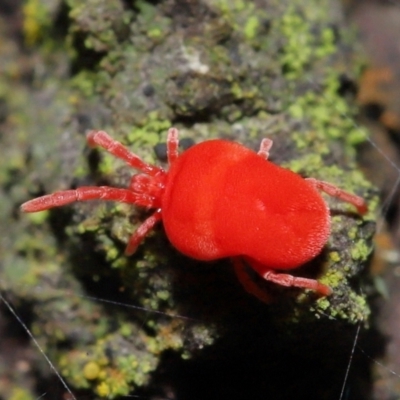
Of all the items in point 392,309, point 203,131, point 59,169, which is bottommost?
point 392,309

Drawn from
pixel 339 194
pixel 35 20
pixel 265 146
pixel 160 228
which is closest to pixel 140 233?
pixel 160 228

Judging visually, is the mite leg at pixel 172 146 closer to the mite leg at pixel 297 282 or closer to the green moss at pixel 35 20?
the mite leg at pixel 297 282

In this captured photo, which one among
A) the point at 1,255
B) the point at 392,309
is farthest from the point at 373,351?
the point at 1,255

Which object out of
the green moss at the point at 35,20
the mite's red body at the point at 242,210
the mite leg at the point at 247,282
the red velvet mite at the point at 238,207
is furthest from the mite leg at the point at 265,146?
the green moss at the point at 35,20

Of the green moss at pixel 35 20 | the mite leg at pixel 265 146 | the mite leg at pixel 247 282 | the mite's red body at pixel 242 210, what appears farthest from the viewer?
the green moss at pixel 35 20

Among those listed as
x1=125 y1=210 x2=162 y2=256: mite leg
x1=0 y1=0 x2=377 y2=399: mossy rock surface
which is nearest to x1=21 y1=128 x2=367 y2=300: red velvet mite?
x1=125 y1=210 x2=162 y2=256: mite leg

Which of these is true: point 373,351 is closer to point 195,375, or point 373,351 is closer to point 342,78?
point 195,375

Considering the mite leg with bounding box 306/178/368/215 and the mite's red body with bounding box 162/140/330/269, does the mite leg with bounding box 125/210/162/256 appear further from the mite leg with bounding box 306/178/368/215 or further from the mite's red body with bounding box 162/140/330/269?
the mite leg with bounding box 306/178/368/215

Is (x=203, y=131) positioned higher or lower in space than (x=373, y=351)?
higher
